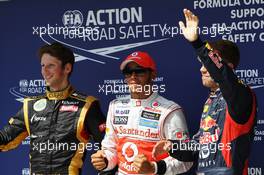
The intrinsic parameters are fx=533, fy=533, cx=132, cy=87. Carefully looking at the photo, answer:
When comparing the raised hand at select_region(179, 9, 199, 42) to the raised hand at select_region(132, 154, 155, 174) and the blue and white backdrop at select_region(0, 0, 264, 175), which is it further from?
the blue and white backdrop at select_region(0, 0, 264, 175)

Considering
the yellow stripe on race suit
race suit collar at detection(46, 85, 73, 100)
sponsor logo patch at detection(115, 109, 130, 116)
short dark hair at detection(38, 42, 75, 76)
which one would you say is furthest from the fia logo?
sponsor logo patch at detection(115, 109, 130, 116)

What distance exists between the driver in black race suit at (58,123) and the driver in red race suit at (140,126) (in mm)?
166

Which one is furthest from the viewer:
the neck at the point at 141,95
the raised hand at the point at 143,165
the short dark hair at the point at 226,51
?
the neck at the point at 141,95

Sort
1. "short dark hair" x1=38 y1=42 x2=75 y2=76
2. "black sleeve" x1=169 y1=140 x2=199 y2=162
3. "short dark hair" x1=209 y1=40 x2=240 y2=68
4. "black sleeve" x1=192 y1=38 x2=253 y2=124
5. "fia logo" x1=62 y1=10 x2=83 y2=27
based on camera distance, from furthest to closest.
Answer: "fia logo" x1=62 y1=10 x2=83 y2=27
"short dark hair" x1=38 y1=42 x2=75 y2=76
"black sleeve" x1=169 y1=140 x2=199 y2=162
"short dark hair" x1=209 y1=40 x2=240 y2=68
"black sleeve" x1=192 y1=38 x2=253 y2=124

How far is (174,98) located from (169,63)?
0.25 metres

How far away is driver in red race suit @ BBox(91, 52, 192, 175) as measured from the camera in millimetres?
3162

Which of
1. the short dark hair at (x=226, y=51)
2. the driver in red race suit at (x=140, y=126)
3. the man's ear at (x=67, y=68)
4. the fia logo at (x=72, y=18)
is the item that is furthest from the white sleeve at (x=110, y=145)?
the fia logo at (x=72, y=18)

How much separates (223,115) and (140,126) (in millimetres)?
595

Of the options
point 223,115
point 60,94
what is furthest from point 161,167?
point 60,94

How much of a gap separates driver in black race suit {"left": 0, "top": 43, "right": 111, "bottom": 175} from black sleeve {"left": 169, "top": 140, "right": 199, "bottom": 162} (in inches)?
20.9

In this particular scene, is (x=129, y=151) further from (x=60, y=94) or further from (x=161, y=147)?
(x=60, y=94)

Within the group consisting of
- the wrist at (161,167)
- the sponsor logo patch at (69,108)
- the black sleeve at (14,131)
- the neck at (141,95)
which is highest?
the neck at (141,95)

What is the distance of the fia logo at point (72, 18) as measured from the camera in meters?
3.94

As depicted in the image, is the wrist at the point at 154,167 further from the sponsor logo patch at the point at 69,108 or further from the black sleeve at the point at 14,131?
the black sleeve at the point at 14,131
